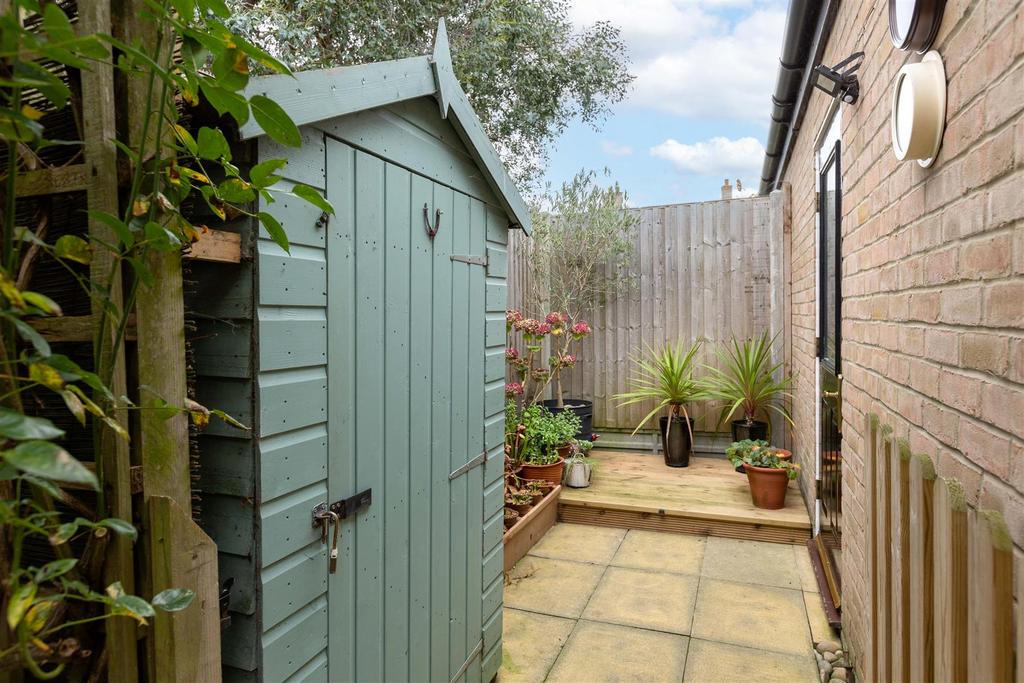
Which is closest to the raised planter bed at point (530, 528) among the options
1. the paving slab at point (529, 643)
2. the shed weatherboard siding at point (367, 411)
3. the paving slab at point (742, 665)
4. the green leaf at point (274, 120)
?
the paving slab at point (529, 643)

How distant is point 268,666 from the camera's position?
52.3 inches

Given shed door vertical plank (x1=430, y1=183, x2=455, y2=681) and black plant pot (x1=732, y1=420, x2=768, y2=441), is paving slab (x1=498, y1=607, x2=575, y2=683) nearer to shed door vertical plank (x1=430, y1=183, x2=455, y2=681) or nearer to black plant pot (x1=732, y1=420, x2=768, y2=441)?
shed door vertical plank (x1=430, y1=183, x2=455, y2=681)

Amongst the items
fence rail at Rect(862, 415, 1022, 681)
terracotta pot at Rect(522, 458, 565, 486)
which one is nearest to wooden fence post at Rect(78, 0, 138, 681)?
fence rail at Rect(862, 415, 1022, 681)

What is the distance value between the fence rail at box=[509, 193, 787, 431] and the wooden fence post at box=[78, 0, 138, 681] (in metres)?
4.23

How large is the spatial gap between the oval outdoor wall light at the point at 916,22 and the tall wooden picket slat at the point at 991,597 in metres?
1.12

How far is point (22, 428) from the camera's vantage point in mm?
507

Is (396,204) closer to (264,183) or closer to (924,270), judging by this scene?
(264,183)

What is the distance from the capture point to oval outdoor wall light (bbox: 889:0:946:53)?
1389 millimetres

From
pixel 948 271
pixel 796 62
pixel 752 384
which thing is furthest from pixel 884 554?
pixel 752 384

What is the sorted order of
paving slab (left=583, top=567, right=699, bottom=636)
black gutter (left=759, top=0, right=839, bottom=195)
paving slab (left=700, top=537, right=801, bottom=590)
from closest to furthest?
paving slab (left=583, top=567, right=699, bottom=636) → black gutter (left=759, top=0, right=839, bottom=195) → paving slab (left=700, top=537, right=801, bottom=590)

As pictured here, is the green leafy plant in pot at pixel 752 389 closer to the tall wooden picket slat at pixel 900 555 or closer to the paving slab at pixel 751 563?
the paving slab at pixel 751 563

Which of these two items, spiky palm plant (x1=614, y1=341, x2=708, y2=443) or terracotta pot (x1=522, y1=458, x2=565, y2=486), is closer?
Answer: terracotta pot (x1=522, y1=458, x2=565, y2=486)

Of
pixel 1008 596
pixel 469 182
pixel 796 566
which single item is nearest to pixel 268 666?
pixel 1008 596

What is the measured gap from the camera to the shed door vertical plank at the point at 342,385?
151 cm
